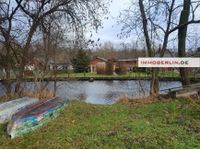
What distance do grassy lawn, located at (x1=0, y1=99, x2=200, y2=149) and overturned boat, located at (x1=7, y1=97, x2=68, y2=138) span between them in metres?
0.17

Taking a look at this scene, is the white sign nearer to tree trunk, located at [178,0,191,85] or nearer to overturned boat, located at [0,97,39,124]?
tree trunk, located at [178,0,191,85]

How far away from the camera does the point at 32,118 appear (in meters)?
6.88

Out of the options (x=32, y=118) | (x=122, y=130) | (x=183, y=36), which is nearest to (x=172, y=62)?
(x=183, y=36)

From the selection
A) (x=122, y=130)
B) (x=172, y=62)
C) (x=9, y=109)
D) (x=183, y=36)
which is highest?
(x=183, y=36)

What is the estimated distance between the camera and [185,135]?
5.70 meters

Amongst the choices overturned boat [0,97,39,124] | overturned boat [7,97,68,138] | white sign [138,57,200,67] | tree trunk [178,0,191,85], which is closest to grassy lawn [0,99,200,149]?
overturned boat [7,97,68,138]

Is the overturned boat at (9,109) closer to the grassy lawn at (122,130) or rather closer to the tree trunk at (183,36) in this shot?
the grassy lawn at (122,130)

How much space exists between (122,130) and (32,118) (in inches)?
81.2

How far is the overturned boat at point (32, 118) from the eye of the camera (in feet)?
20.8

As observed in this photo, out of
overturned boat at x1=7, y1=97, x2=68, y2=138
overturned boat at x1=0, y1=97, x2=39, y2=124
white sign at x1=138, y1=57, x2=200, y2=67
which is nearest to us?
overturned boat at x1=7, y1=97, x2=68, y2=138

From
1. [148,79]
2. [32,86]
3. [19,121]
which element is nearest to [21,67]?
[32,86]

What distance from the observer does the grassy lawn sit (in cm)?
544

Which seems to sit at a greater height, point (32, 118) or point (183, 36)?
point (183, 36)

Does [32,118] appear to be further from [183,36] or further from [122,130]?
[183,36]
